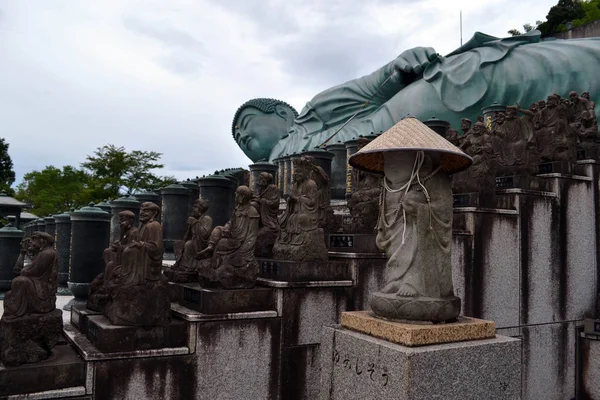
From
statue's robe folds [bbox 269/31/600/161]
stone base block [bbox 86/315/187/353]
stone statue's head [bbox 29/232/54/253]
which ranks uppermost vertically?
statue's robe folds [bbox 269/31/600/161]

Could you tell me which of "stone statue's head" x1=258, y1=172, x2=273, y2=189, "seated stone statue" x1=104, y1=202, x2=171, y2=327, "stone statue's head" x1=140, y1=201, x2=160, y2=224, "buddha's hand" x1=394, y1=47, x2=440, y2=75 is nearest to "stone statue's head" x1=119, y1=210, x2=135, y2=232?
"stone statue's head" x1=140, y1=201, x2=160, y2=224

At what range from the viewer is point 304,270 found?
6766mm

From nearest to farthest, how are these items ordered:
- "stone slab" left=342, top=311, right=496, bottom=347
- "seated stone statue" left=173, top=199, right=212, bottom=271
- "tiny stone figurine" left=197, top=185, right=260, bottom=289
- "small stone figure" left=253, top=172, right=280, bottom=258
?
"stone slab" left=342, top=311, right=496, bottom=347, "tiny stone figurine" left=197, top=185, right=260, bottom=289, "seated stone statue" left=173, top=199, right=212, bottom=271, "small stone figure" left=253, top=172, right=280, bottom=258

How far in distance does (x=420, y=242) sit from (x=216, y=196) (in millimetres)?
8465

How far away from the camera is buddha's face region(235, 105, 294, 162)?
22656 millimetres

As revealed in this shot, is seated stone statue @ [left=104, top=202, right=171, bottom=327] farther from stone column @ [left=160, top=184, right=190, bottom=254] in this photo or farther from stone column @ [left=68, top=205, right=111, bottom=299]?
stone column @ [left=160, top=184, right=190, bottom=254]

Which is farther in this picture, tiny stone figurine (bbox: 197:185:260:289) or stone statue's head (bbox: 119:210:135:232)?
stone statue's head (bbox: 119:210:135:232)

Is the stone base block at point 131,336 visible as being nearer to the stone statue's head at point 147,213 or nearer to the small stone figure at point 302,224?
the stone statue's head at point 147,213

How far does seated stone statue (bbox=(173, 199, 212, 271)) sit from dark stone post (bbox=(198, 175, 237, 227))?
433cm

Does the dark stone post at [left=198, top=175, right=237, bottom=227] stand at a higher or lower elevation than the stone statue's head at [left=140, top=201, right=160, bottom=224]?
higher

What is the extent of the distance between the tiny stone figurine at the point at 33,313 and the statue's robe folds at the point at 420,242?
11.8ft

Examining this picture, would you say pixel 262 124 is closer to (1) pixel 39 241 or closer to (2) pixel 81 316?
(2) pixel 81 316

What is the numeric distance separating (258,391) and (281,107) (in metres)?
18.4

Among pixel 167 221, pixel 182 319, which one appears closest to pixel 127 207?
pixel 167 221
